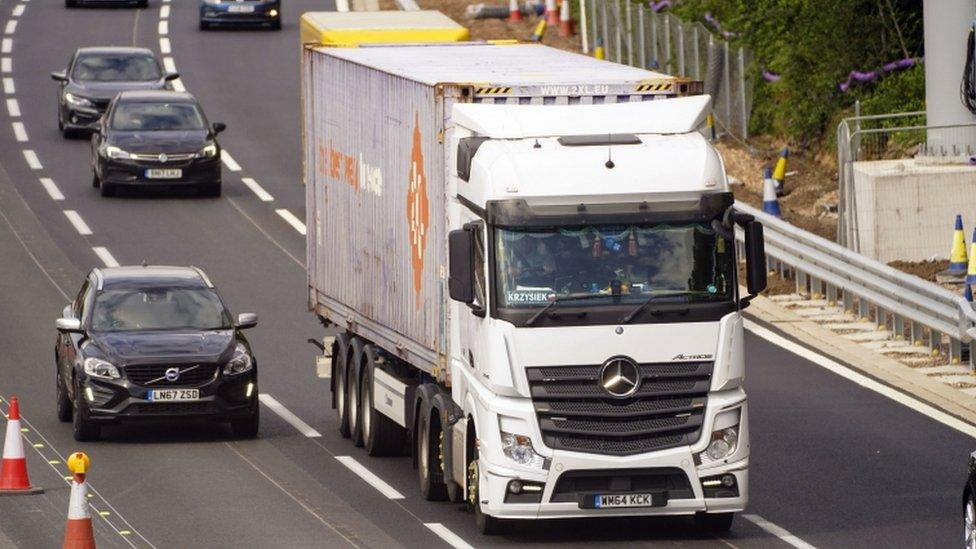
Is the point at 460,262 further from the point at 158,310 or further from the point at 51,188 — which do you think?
the point at 51,188

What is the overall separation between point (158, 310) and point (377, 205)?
342 cm

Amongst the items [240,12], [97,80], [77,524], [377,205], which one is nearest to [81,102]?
[97,80]

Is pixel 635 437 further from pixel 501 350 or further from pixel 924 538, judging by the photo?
pixel 924 538

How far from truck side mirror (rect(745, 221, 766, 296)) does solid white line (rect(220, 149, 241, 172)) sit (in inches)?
1000

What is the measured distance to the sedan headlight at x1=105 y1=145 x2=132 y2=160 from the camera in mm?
37938

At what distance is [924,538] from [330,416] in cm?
795

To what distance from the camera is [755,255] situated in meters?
16.9

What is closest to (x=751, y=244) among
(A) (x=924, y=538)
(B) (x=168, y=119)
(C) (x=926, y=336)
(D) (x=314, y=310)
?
(A) (x=924, y=538)

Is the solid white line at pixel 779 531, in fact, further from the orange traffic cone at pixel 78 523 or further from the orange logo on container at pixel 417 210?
the orange traffic cone at pixel 78 523

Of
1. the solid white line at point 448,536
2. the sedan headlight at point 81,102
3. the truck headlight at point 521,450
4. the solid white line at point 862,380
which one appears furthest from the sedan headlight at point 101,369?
the sedan headlight at point 81,102

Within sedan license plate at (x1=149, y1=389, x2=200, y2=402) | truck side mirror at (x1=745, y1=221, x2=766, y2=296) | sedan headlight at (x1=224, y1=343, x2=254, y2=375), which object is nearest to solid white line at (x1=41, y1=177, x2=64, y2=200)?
sedan headlight at (x1=224, y1=343, x2=254, y2=375)

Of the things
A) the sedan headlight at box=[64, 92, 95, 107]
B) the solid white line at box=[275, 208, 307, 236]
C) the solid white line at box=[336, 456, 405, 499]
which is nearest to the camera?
the solid white line at box=[336, 456, 405, 499]

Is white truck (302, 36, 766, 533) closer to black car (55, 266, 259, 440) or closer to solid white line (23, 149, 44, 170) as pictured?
black car (55, 266, 259, 440)

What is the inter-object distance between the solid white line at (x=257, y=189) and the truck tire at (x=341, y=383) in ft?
51.5
